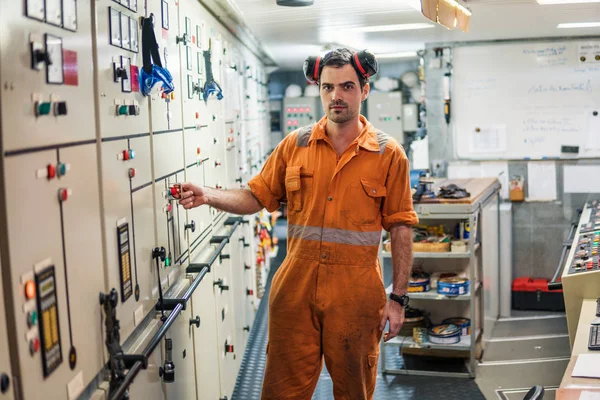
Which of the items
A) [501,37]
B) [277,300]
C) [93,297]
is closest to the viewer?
[93,297]

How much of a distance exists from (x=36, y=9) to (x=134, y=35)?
0.93 m

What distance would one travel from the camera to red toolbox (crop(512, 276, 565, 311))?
7.12 meters

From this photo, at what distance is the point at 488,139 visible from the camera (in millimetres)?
7527

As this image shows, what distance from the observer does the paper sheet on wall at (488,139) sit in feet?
24.6

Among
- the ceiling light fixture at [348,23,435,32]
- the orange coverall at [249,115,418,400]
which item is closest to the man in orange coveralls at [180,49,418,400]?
the orange coverall at [249,115,418,400]

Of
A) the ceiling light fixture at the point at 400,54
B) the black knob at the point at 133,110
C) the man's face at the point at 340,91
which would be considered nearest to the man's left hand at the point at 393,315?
the man's face at the point at 340,91

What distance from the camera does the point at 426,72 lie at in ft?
24.9

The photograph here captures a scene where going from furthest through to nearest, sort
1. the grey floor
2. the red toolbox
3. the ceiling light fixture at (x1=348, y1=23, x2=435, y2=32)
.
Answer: the red toolbox → the ceiling light fixture at (x1=348, y1=23, x2=435, y2=32) → the grey floor

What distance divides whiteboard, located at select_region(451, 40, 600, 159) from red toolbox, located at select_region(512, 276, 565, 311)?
1.34 metres

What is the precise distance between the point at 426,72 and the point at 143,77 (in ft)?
17.7

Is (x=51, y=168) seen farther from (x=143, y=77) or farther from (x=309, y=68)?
(x=309, y=68)

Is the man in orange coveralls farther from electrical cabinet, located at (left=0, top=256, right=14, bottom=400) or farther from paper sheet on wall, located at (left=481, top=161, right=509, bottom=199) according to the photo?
paper sheet on wall, located at (left=481, top=161, right=509, bottom=199)

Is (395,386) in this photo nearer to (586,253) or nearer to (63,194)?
(586,253)

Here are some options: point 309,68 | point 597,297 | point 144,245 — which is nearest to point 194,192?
point 144,245
